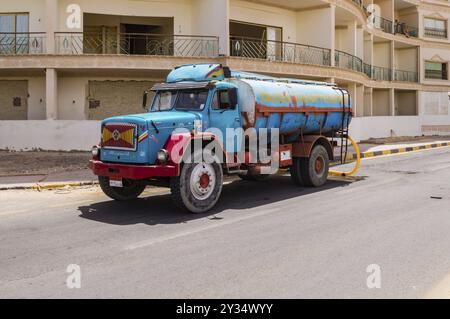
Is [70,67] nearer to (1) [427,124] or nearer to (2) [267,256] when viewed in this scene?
(2) [267,256]

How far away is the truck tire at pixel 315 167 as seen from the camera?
1164 cm

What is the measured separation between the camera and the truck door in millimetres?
9539

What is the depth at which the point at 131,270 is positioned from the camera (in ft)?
17.8

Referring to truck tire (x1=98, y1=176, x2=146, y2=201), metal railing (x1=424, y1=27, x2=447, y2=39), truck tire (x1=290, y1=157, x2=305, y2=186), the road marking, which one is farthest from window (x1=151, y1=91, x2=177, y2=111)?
metal railing (x1=424, y1=27, x2=447, y2=39)

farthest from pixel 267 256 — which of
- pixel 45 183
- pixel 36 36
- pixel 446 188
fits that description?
pixel 36 36

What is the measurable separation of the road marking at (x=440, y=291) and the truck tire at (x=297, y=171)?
690 cm

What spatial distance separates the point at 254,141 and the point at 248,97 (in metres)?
0.96

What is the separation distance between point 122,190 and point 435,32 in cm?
3934

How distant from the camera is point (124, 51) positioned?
21641 mm

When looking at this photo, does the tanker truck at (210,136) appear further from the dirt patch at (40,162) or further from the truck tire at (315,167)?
the dirt patch at (40,162)

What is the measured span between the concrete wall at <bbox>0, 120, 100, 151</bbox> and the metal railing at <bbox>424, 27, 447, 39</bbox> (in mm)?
33058

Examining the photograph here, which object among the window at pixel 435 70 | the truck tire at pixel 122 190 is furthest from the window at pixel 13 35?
the window at pixel 435 70

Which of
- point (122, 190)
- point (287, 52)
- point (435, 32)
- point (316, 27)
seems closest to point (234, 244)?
point (122, 190)

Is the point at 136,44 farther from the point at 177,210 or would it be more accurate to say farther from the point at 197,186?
the point at 197,186
